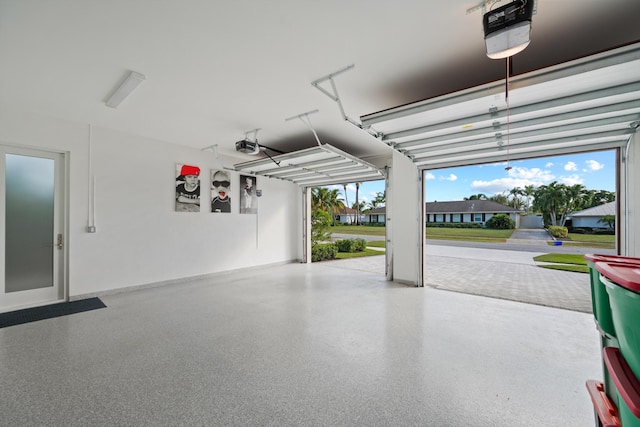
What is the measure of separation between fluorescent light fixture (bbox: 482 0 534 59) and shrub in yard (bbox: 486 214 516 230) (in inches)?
1069

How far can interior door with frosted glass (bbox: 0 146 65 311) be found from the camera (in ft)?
13.6

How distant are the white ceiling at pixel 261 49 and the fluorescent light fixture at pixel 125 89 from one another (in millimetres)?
90

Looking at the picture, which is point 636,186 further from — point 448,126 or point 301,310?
point 301,310

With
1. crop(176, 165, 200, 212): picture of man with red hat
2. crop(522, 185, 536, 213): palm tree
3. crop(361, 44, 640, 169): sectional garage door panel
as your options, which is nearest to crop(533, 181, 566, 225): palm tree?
crop(522, 185, 536, 213): palm tree

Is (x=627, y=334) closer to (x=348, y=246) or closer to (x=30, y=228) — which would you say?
(x=30, y=228)

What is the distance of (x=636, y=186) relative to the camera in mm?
3564

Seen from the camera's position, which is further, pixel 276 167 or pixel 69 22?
pixel 276 167

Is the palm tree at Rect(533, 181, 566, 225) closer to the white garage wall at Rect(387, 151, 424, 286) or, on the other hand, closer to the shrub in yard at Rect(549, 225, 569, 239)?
the shrub in yard at Rect(549, 225, 569, 239)

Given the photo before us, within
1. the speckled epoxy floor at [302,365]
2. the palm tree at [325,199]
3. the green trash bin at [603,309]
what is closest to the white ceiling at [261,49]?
the green trash bin at [603,309]

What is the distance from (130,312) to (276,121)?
389cm

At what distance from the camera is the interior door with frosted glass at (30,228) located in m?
4.14

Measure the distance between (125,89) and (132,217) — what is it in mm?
2839

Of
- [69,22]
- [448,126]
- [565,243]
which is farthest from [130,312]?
[565,243]

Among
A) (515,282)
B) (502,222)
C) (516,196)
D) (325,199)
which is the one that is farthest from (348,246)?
(516,196)
